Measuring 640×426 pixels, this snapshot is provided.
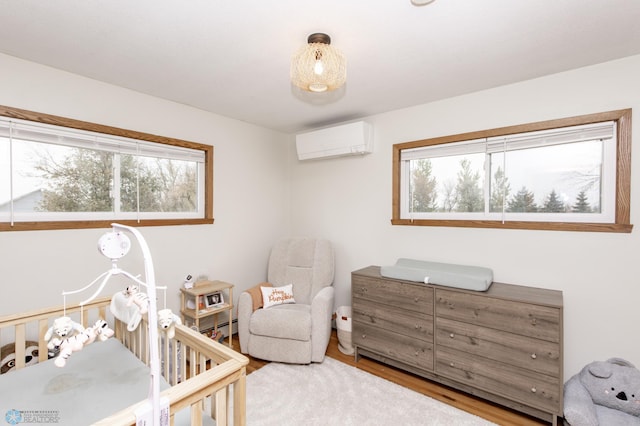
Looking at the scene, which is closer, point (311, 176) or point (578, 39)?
point (578, 39)

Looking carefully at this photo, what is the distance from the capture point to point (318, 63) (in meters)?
1.62

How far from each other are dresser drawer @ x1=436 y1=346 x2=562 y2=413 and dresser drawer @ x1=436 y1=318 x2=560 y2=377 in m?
0.04

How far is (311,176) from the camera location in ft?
12.0

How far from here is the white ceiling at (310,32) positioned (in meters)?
1.47

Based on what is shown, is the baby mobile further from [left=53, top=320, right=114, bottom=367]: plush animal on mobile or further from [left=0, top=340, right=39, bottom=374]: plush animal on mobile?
[left=0, top=340, right=39, bottom=374]: plush animal on mobile

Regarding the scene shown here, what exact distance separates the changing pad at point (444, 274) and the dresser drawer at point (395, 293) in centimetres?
7

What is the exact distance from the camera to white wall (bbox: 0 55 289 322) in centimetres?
197

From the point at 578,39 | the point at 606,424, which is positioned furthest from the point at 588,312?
the point at 578,39

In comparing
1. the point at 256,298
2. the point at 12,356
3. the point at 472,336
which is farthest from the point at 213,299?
the point at 472,336

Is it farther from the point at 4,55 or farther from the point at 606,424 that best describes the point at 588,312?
the point at 4,55

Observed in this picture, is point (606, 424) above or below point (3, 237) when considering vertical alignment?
below

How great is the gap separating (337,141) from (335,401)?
7.59 feet

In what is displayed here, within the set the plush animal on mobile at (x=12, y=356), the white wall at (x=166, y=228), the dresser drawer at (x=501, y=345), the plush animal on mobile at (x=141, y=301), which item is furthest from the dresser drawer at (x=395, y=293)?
the plush animal on mobile at (x=12, y=356)

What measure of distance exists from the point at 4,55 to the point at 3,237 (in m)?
1.15
